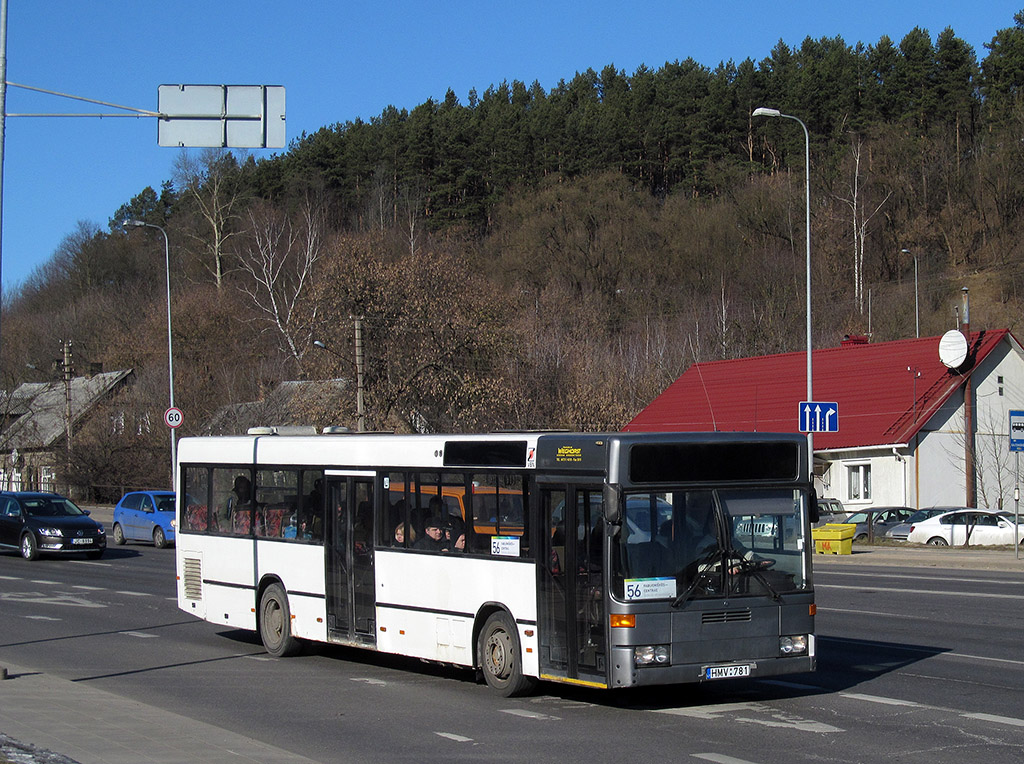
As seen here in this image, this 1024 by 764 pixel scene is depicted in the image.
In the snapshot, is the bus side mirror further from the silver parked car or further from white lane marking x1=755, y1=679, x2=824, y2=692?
the silver parked car

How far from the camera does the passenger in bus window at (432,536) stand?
468 inches

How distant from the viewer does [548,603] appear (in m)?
10.4

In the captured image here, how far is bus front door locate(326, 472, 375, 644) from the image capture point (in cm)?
1284

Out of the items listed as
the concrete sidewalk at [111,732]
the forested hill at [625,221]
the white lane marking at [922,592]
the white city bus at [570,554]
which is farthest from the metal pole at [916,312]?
the concrete sidewalk at [111,732]

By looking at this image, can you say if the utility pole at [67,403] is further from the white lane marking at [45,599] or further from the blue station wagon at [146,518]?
the white lane marking at [45,599]

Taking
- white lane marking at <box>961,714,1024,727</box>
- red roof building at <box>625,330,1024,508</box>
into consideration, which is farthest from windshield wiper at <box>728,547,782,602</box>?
red roof building at <box>625,330,1024,508</box>

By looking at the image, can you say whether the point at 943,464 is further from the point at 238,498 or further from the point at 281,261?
the point at 281,261

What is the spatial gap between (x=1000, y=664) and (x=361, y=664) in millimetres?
7003

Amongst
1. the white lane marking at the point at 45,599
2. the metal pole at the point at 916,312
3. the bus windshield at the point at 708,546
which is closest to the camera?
the bus windshield at the point at 708,546

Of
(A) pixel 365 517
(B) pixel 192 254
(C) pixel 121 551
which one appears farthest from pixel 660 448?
(B) pixel 192 254

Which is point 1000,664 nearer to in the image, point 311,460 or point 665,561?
point 665,561

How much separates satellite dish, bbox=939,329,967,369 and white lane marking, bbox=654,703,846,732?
3533 centimetres

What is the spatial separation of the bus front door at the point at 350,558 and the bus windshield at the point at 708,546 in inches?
155

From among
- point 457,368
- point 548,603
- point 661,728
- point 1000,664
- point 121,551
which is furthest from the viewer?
point 457,368
